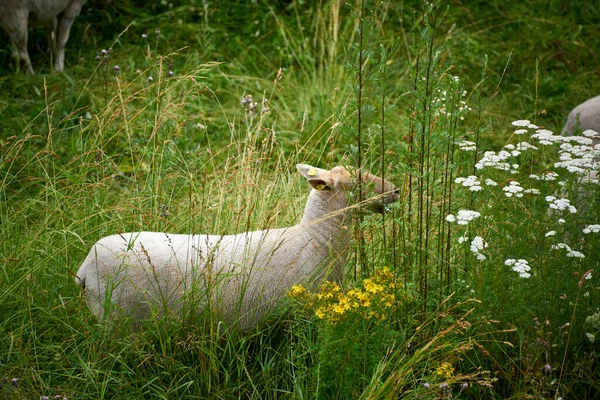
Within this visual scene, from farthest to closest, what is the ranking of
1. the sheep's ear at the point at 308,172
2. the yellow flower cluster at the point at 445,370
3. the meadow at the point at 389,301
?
the sheep's ear at the point at 308,172 → the meadow at the point at 389,301 → the yellow flower cluster at the point at 445,370

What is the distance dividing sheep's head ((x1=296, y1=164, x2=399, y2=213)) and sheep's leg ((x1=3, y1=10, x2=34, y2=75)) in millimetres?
3810

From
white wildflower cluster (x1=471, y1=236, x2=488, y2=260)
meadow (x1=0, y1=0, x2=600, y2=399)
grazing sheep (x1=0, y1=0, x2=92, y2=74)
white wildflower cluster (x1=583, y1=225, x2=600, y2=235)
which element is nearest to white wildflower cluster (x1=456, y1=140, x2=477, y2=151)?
meadow (x1=0, y1=0, x2=600, y2=399)

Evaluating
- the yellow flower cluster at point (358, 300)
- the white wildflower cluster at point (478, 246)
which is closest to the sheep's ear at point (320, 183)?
the yellow flower cluster at point (358, 300)

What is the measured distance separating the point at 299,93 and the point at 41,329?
3.49m

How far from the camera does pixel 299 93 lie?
21.3 feet

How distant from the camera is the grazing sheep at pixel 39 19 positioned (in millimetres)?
6344

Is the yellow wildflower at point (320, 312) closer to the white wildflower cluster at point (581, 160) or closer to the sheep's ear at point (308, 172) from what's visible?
the sheep's ear at point (308, 172)

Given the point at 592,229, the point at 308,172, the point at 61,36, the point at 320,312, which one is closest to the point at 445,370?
the point at 320,312

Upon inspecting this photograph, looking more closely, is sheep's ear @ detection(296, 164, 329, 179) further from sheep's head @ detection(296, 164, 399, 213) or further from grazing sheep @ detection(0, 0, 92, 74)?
grazing sheep @ detection(0, 0, 92, 74)

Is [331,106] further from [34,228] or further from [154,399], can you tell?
[154,399]

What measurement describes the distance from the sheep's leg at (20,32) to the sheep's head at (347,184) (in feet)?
12.5

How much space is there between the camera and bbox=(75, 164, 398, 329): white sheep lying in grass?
132 inches

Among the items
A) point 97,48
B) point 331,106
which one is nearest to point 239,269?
point 331,106

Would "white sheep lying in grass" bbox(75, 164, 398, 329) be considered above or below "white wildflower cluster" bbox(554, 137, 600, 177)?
below
